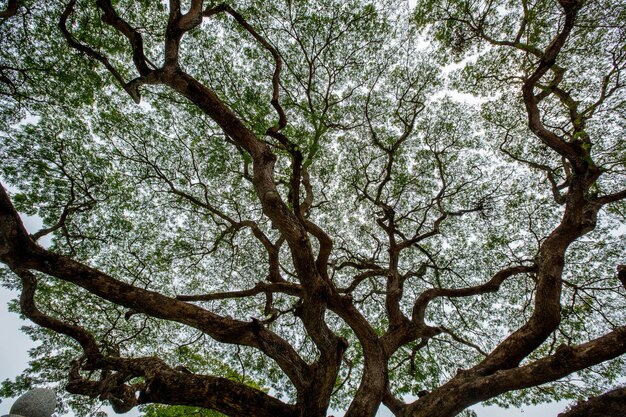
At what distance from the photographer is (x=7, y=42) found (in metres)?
6.68

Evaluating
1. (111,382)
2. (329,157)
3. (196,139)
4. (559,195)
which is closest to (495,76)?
(559,195)

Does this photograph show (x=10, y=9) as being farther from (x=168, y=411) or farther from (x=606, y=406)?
(x=168, y=411)

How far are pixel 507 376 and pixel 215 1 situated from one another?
961 centimetres

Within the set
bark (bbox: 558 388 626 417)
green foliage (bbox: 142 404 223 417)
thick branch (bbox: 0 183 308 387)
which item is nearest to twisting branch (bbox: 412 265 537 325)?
thick branch (bbox: 0 183 308 387)

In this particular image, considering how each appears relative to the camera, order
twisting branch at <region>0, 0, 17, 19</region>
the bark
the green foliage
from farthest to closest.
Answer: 1. the green foliage
2. twisting branch at <region>0, 0, 17, 19</region>
3. the bark

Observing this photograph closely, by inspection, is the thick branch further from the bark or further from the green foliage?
the green foliage

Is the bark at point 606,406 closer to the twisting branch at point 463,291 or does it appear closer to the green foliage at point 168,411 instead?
the twisting branch at point 463,291

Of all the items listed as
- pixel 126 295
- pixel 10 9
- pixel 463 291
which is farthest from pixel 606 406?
pixel 10 9

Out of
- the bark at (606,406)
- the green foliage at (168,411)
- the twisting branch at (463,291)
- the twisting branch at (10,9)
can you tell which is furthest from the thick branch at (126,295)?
the green foliage at (168,411)

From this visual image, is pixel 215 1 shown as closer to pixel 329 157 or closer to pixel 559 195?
pixel 329 157

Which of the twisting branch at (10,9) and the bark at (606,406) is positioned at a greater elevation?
the twisting branch at (10,9)

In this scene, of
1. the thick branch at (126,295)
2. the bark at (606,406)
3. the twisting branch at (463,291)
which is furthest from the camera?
the twisting branch at (463,291)

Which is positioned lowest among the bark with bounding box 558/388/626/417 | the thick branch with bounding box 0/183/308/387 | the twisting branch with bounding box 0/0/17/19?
the bark with bounding box 558/388/626/417

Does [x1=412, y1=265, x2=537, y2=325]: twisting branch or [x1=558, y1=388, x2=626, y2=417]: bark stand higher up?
[x1=412, y1=265, x2=537, y2=325]: twisting branch
